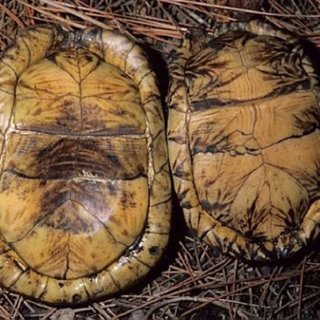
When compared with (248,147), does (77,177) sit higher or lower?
lower

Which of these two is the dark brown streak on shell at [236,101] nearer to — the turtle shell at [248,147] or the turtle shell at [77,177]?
the turtle shell at [248,147]

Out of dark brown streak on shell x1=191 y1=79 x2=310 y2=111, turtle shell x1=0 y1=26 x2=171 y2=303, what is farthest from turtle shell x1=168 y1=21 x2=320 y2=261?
turtle shell x1=0 y1=26 x2=171 y2=303

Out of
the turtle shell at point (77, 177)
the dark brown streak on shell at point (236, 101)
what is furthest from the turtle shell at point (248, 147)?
the turtle shell at point (77, 177)

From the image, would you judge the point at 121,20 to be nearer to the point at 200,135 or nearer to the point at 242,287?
the point at 200,135

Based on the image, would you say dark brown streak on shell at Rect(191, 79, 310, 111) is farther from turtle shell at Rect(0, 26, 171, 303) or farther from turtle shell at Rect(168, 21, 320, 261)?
turtle shell at Rect(0, 26, 171, 303)

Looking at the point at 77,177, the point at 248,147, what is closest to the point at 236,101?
the point at 248,147

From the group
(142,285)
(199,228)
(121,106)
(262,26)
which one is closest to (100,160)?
(121,106)

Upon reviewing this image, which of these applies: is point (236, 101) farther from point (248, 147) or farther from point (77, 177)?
point (77, 177)
